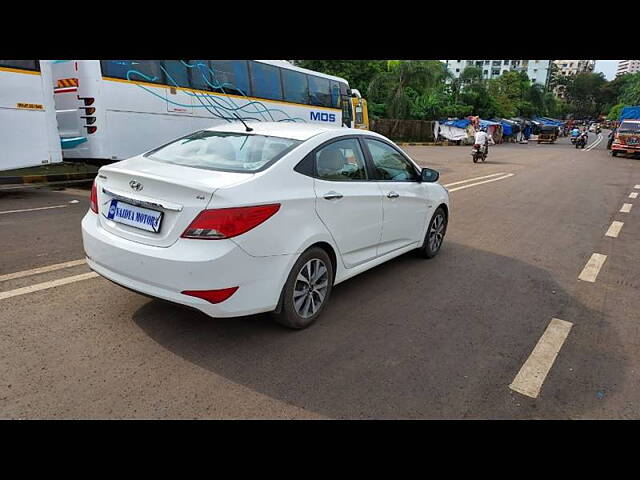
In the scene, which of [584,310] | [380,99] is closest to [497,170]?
[584,310]

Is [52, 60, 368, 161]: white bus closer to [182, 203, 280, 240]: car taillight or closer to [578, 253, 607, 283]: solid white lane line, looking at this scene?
[182, 203, 280, 240]: car taillight

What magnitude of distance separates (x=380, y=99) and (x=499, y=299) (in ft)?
121

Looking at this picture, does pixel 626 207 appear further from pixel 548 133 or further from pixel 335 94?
pixel 548 133

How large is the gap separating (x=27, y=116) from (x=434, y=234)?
306 inches

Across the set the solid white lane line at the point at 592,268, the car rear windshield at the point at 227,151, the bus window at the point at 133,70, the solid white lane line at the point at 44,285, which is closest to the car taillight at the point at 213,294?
the car rear windshield at the point at 227,151

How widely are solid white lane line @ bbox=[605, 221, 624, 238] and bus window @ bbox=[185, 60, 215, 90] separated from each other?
9.06m

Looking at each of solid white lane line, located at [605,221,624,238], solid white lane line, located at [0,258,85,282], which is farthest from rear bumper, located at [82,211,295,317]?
solid white lane line, located at [605,221,624,238]

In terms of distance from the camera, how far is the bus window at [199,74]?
10.4 m

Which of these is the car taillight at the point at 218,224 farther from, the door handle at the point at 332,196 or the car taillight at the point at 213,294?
the door handle at the point at 332,196

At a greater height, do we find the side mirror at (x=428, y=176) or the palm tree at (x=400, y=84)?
the palm tree at (x=400, y=84)

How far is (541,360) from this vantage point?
3.25 metres

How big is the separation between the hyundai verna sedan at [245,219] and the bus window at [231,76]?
7379 millimetres

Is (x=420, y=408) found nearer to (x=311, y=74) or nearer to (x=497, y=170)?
(x=311, y=74)

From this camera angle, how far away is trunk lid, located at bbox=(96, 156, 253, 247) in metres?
2.82
